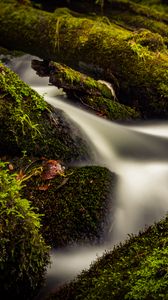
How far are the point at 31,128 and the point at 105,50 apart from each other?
A: 2576 millimetres

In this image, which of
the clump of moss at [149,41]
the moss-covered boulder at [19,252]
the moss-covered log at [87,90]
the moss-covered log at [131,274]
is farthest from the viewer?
the clump of moss at [149,41]

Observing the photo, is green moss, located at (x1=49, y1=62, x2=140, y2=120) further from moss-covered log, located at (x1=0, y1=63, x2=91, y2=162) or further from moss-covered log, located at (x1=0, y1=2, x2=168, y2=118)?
moss-covered log, located at (x1=0, y1=63, x2=91, y2=162)

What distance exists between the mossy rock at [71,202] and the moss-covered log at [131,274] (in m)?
0.54

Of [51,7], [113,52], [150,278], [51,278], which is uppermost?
[51,7]

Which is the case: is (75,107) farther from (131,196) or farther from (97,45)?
(131,196)

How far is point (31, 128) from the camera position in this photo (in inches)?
169

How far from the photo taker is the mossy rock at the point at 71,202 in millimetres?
3452

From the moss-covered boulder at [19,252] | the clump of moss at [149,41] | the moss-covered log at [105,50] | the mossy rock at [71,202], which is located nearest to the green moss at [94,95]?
the moss-covered log at [105,50]

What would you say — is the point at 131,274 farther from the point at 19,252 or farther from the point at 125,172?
the point at 125,172

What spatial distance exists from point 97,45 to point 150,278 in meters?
4.83

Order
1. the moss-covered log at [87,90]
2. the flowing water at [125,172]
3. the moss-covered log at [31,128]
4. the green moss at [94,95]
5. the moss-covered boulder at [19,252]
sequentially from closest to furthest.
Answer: the moss-covered boulder at [19,252] → the flowing water at [125,172] → the moss-covered log at [31,128] → the moss-covered log at [87,90] → the green moss at [94,95]

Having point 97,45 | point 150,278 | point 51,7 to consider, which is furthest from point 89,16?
point 150,278

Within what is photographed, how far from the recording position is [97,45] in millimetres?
6469

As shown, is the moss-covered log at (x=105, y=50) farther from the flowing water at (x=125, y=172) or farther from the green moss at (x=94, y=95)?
the flowing water at (x=125, y=172)
